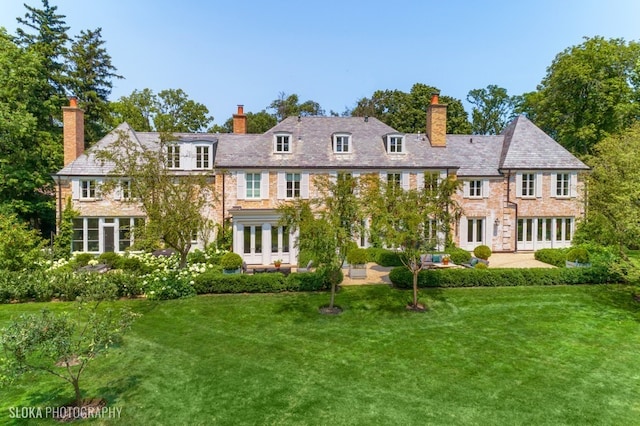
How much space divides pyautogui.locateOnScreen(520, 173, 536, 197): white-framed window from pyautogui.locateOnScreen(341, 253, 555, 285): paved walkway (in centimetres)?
470

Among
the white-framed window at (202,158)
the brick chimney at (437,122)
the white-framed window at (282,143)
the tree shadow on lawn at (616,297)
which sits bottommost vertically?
the tree shadow on lawn at (616,297)

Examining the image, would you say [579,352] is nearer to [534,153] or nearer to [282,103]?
[534,153]

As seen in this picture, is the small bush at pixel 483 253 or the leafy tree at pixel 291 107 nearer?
the small bush at pixel 483 253

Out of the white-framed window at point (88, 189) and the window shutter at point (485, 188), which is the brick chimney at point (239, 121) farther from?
the window shutter at point (485, 188)

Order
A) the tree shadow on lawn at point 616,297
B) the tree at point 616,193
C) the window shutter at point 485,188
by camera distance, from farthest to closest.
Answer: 1. the window shutter at point 485,188
2. the tree shadow on lawn at point 616,297
3. the tree at point 616,193

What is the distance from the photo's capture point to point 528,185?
28.7 meters

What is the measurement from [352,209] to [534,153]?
21780mm

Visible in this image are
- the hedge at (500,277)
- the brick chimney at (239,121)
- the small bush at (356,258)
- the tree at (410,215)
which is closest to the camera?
the tree at (410,215)

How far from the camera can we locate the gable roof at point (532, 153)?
28.5 m

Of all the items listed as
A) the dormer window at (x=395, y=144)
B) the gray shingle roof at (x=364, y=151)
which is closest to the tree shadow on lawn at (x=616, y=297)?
the gray shingle roof at (x=364, y=151)

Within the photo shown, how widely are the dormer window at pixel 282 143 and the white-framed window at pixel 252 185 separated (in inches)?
94.9

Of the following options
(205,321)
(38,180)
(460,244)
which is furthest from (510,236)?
(38,180)

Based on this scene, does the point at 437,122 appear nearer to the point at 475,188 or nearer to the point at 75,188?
the point at 475,188

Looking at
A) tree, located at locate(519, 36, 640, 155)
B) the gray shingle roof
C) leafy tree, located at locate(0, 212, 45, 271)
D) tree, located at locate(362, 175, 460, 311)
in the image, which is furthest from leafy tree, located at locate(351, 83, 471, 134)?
leafy tree, located at locate(0, 212, 45, 271)
